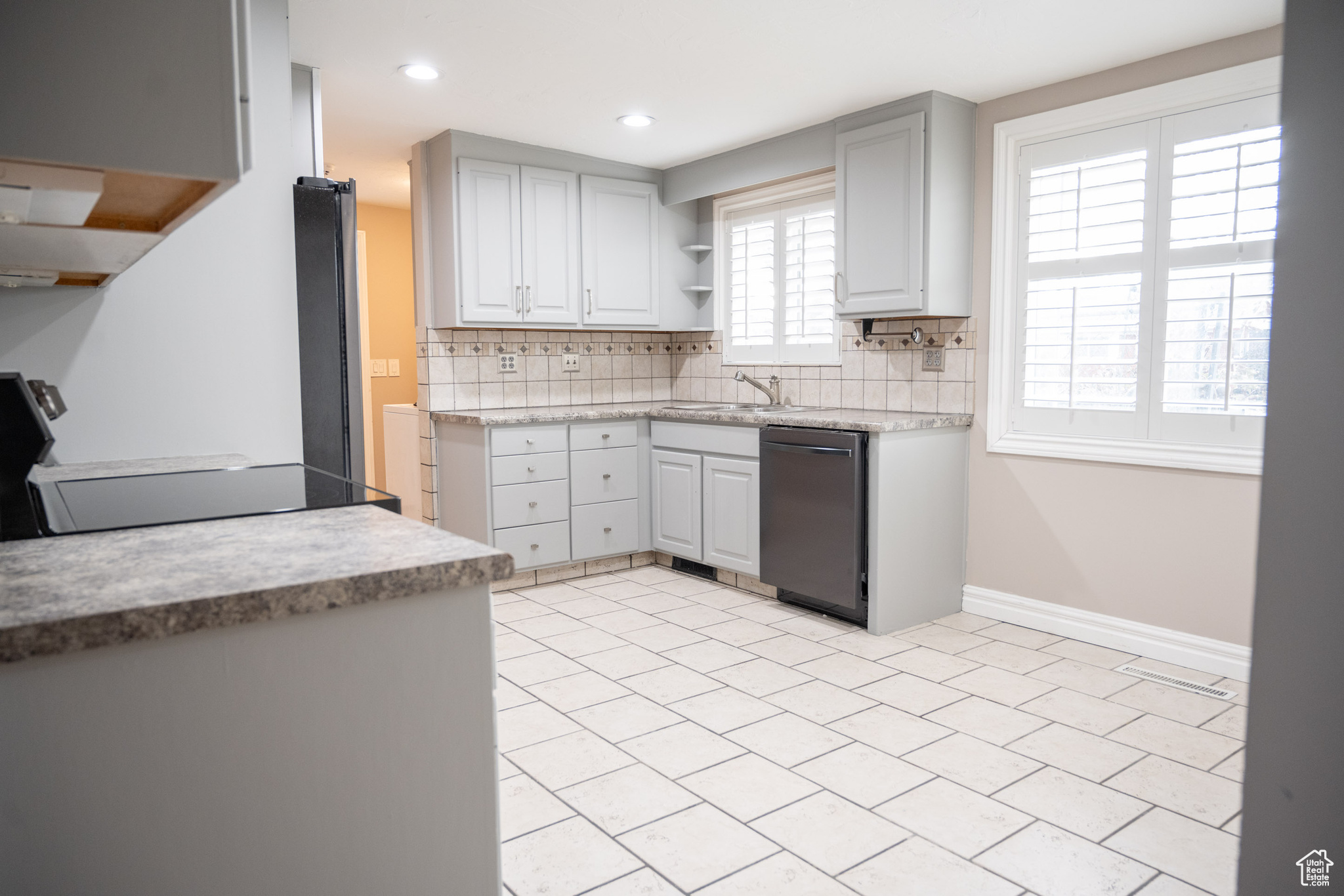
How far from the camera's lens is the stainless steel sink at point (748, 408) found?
13.2 feet

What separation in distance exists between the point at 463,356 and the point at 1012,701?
314 centimetres

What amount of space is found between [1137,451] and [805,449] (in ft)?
4.13

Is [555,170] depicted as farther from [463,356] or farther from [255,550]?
[255,550]

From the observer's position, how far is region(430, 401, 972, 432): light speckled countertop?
3.38 m

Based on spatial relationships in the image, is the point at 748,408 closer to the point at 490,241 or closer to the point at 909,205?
the point at 909,205

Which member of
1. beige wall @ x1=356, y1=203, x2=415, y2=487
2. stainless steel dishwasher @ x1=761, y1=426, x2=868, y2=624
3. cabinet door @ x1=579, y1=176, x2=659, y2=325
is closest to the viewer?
stainless steel dishwasher @ x1=761, y1=426, x2=868, y2=624

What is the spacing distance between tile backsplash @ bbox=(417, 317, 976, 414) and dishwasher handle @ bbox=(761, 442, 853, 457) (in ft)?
2.13

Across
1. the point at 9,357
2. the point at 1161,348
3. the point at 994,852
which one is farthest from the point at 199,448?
the point at 1161,348

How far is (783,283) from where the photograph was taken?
4512 mm

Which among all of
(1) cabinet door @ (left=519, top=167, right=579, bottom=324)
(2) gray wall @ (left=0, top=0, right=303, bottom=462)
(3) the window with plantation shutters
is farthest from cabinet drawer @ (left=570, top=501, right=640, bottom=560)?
(3) the window with plantation shutters

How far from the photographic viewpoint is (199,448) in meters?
2.47

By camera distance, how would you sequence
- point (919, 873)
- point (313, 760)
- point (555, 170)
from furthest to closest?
1. point (555, 170)
2. point (919, 873)
3. point (313, 760)

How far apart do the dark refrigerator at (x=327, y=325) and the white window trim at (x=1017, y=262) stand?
256cm

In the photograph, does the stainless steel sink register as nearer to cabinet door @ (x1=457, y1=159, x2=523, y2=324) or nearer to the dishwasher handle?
the dishwasher handle
